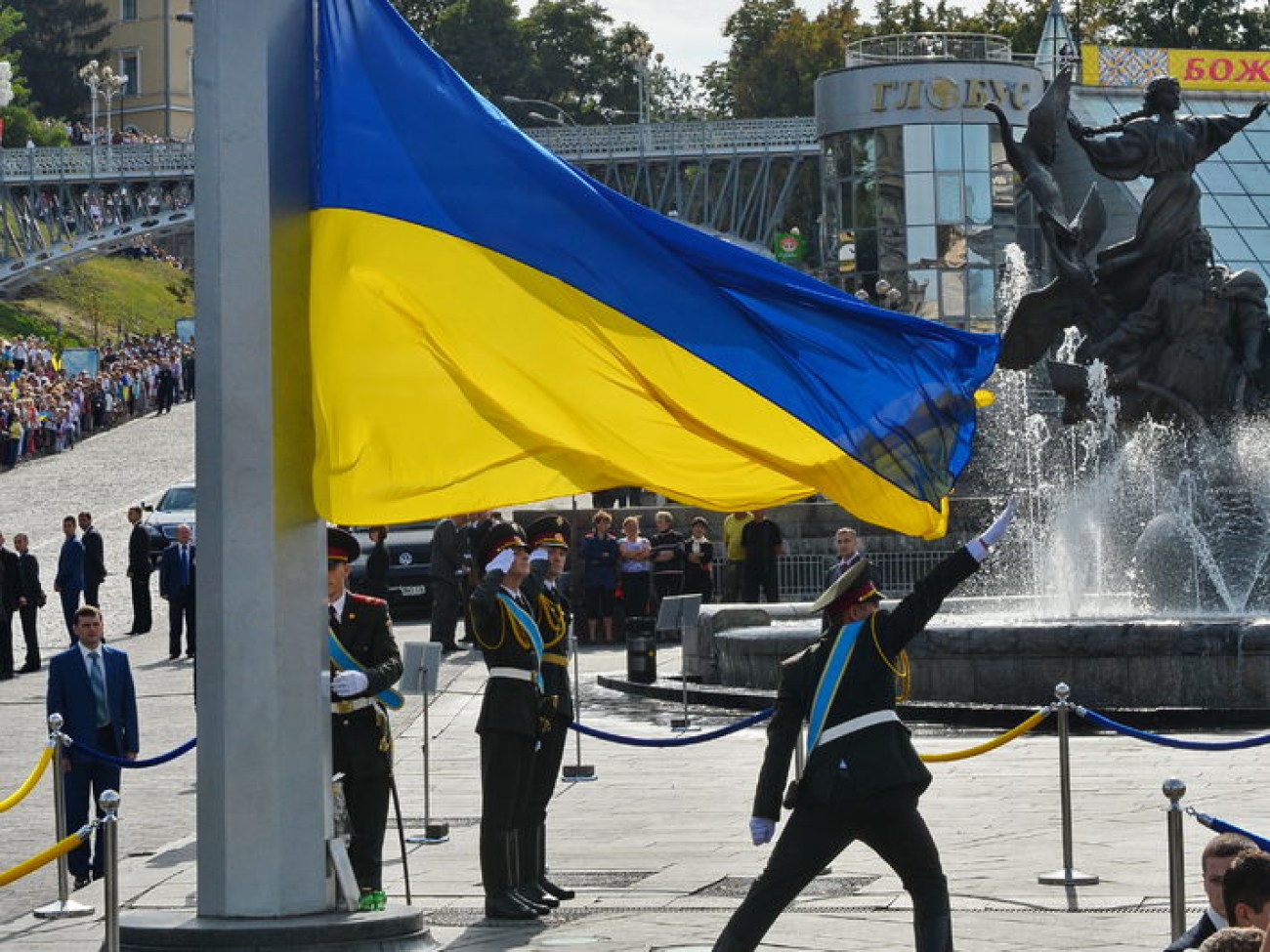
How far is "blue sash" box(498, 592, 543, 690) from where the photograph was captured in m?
11.8

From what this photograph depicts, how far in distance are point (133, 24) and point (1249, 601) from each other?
121m

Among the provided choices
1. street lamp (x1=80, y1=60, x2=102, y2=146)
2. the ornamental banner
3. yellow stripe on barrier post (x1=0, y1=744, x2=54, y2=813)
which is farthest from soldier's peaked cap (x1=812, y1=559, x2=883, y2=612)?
street lamp (x1=80, y1=60, x2=102, y2=146)

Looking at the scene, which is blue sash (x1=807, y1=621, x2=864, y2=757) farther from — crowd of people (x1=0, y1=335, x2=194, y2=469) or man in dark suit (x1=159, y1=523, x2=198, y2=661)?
crowd of people (x1=0, y1=335, x2=194, y2=469)

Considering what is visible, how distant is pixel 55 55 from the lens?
130 m

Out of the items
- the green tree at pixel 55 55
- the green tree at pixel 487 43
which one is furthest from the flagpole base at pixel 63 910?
the green tree at pixel 55 55

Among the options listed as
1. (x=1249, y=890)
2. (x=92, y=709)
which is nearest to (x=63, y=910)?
(x=92, y=709)

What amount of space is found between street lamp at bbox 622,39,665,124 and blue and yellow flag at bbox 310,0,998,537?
76.1 m

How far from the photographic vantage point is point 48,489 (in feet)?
162

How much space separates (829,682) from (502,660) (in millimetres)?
3161

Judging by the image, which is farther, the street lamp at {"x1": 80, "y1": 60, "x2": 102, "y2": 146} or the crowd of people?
the street lamp at {"x1": 80, "y1": 60, "x2": 102, "y2": 146}

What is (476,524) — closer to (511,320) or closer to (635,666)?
(635,666)

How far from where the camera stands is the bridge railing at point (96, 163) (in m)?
95.1

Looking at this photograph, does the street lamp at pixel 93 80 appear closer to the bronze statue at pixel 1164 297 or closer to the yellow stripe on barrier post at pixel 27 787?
the bronze statue at pixel 1164 297

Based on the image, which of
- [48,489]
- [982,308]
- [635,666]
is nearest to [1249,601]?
[635,666]
